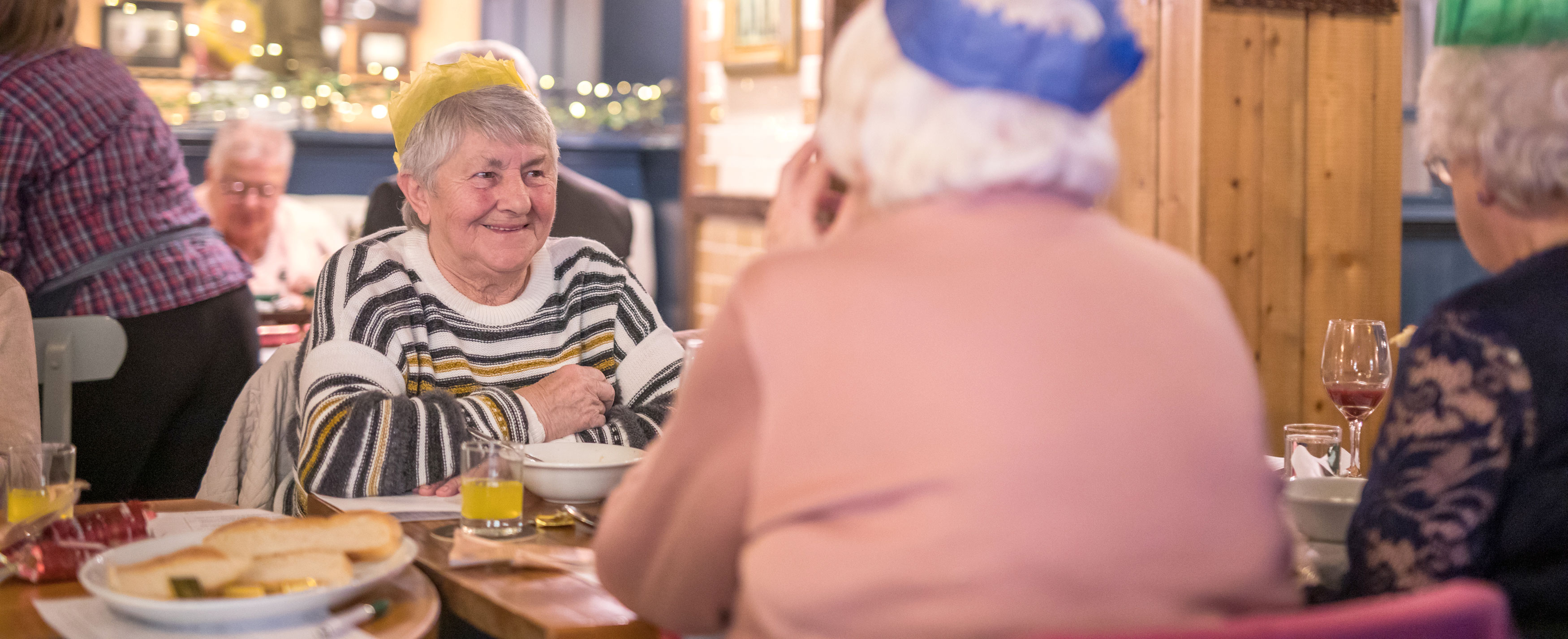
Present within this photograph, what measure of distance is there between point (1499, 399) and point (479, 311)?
1381 mm

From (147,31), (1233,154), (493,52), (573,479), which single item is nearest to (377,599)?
(573,479)

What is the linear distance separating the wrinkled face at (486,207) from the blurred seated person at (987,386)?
1.09 m

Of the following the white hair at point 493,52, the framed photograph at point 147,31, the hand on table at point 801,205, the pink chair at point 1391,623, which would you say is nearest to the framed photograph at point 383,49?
the framed photograph at point 147,31

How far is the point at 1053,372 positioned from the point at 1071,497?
80 mm

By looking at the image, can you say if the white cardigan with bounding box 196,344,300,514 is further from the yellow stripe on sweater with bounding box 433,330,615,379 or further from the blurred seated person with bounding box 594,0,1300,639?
the blurred seated person with bounding box 594,0,1300,639

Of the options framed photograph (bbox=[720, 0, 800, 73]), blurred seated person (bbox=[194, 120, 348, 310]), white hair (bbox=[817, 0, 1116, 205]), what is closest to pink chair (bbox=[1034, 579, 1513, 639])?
white hair (bbox=[817, 0, 1116, 205])

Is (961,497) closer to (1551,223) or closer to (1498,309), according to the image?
(1498,309)

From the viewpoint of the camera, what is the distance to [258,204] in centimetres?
425

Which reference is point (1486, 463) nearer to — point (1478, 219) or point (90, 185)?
point (1478, 219)

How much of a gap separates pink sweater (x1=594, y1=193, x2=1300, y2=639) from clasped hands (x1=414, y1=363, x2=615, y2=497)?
97cm

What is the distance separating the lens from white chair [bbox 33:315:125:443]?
226 centimetres

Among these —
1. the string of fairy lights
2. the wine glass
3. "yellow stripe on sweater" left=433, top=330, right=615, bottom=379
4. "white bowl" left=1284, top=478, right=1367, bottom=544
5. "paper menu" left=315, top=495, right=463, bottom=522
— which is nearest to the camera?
"white bowl" left=1284, top=478, right=1367, bottom=544

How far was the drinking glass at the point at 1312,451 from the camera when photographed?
1.83m

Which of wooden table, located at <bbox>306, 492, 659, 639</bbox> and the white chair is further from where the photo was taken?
the white chair
